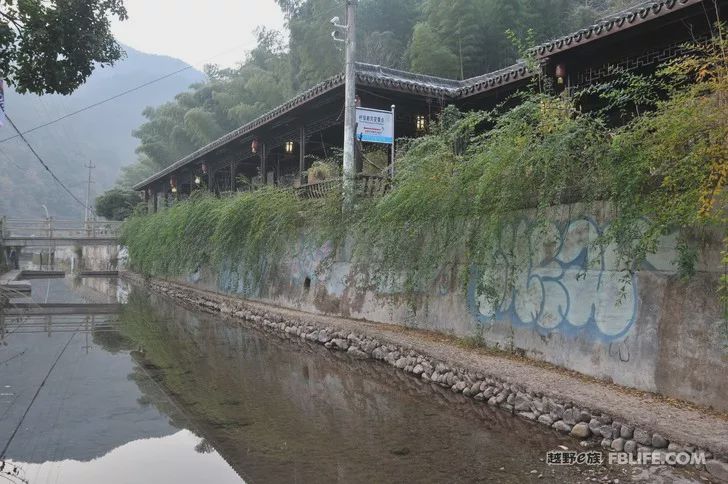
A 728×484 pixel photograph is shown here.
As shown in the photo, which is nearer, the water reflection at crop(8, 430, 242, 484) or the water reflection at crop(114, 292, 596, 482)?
the water reflection at crop(8, 430, 242, 484)

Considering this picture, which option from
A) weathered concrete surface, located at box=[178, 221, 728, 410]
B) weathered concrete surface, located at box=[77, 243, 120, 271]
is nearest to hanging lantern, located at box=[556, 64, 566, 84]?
weathered concrete surface, located at box=[178, 221, 728, 410]

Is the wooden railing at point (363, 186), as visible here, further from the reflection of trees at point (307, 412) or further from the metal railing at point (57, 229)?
the metal railing at point (57, 229)

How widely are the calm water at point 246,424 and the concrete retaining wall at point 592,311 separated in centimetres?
133

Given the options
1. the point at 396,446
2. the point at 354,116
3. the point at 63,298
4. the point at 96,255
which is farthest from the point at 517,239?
the point at 96,255

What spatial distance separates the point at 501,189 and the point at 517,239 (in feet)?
2.54

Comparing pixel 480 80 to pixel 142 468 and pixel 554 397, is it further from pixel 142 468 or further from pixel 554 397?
pixel 142 468

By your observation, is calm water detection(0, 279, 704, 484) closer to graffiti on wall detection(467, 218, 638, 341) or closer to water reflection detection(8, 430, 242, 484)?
water reflection detection(8, 430, 242, 484)

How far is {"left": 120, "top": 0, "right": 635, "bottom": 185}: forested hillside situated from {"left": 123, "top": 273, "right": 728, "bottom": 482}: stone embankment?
5028 mm

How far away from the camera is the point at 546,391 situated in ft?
19.2

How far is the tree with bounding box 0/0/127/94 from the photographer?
6.69 meters

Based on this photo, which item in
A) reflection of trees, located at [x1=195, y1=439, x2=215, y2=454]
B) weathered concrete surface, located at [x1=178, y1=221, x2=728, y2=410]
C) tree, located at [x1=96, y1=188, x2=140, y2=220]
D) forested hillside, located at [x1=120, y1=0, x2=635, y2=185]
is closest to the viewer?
reflection of trees, located at [x1=195, y1=439, x2=215, y2=454]

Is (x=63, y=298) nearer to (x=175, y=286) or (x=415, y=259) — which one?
(x=175, y=286)

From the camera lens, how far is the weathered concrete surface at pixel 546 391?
15.4ft

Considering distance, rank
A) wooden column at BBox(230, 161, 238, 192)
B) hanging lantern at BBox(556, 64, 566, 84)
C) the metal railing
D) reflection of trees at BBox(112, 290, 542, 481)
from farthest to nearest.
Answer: the metal railing
wooden column at BBox(230, 161, 238, 192)
hanging lantern at BBox(556, 64, 566, 84)
reflection of trees at BBox(112, 290, 542, 481)
